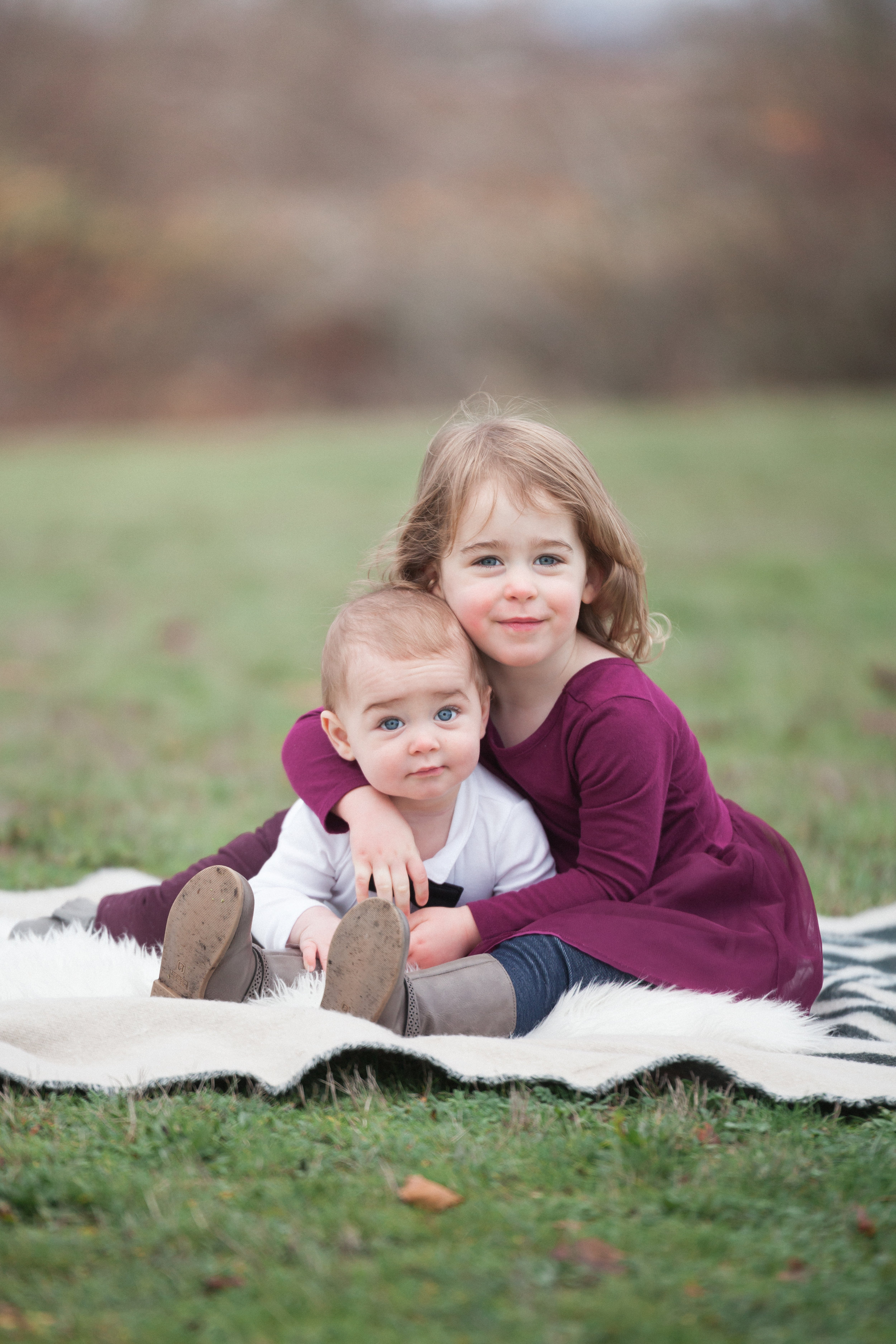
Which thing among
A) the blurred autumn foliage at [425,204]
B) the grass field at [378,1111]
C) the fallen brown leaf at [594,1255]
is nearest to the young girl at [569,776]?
the grass field at [378,1111]

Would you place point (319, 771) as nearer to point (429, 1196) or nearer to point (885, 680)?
point (429, 1196)

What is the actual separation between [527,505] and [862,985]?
138cm

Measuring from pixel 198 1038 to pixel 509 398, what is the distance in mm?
1837

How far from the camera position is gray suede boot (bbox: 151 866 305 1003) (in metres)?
2.41

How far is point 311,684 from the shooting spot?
7.18 m

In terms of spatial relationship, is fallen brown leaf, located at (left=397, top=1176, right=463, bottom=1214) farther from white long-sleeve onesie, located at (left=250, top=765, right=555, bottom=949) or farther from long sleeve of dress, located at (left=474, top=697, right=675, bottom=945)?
white long-sleeve onesie, located at (left=250, top=765, right=555, bottom=949)

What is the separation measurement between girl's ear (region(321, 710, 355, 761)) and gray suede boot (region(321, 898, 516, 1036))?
1.67 feet

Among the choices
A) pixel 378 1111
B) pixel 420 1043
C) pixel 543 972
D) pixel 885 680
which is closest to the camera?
pixel 378 1111

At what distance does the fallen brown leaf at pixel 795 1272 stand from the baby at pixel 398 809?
1144 millimetres

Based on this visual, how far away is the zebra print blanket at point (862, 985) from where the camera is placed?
262cm

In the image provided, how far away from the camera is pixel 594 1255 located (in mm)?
1686

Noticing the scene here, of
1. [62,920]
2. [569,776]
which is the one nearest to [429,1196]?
[569,776]

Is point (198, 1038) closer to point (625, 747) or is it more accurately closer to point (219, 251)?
point (625, 747)

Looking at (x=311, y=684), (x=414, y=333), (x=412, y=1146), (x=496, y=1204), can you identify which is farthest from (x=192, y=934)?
(x=414, y=333)
